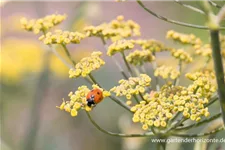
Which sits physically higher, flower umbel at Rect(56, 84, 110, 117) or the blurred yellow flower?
flower umbel at Rect(56, 84, 110, 117)

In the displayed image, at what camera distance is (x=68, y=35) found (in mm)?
991

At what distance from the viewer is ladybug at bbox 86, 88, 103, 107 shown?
0.87 m

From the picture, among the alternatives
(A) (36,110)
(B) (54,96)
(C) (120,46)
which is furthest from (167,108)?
(B) (54,96)

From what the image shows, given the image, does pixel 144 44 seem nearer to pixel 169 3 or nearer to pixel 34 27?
pixel 34 27

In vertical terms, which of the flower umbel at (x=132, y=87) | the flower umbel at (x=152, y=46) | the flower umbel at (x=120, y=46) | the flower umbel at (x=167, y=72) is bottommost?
the flower umbel at (x=167, y=72)

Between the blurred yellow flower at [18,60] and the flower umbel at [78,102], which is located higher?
the flower umbel at [78,102]

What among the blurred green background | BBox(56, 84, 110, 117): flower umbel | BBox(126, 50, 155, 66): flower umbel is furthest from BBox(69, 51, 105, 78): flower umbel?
the blurred green background

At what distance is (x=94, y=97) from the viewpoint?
879mm

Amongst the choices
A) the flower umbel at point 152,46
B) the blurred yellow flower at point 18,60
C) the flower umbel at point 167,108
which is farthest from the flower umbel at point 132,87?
the blurred yellow flower at point 18,60

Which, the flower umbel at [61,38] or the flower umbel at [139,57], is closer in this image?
the flower umbel at [61,38]

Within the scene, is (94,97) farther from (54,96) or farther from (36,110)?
(54,96)

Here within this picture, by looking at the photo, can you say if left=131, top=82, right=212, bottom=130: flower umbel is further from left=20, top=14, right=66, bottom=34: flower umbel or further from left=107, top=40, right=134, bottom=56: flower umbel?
left=20, top=14, right=66, bottom=34: flower umbel

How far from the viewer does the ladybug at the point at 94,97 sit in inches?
34.2

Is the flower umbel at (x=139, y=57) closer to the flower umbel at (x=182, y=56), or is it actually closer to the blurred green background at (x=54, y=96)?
the flower umbel at (x=182, y=56)
